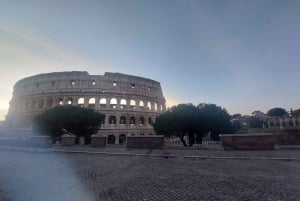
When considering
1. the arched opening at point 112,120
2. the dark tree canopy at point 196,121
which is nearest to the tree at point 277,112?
the dark tree canopy at point 196,121

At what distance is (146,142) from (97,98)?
81.5ft

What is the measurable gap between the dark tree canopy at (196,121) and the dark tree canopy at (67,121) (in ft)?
38.2

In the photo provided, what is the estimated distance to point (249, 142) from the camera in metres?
18.4

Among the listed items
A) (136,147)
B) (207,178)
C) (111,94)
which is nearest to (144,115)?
(111,94)

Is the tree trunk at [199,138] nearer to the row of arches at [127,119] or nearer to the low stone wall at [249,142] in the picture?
the low stone wall at [249,142]

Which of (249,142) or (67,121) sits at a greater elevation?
(67,121)

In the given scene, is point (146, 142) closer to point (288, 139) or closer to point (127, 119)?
point (288, 139)

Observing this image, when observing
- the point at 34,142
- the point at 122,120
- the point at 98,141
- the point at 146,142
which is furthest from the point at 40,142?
the point at 122,120

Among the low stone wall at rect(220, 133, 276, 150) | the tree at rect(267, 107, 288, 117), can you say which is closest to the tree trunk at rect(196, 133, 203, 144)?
the low stone wall at rect(220, 133, 276, 150)

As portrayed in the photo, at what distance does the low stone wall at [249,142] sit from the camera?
18219 millimetres

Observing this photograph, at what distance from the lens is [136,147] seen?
21.8 m

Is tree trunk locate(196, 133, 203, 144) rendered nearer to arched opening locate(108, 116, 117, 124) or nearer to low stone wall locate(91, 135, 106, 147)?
low stone wall locate(91, 135, 106, 147)

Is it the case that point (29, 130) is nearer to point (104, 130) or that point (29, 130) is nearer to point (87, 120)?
point (104, 130)

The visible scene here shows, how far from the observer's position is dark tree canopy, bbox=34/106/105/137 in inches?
1193
